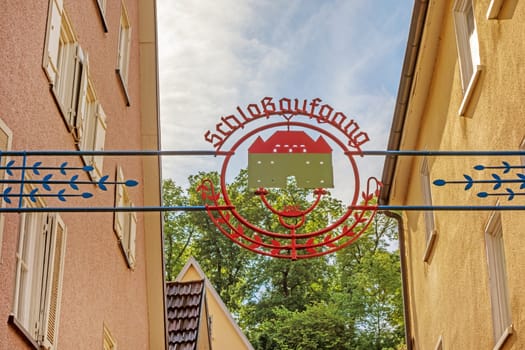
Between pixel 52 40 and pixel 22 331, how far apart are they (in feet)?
10.7

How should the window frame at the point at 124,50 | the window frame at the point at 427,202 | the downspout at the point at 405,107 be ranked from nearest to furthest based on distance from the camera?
the downspout at the point at 405,107 < the window frame at the point at 124,50 < the window frame at the point at 427,202

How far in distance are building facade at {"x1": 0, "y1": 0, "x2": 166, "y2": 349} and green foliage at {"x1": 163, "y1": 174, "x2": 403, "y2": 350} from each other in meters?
19.1

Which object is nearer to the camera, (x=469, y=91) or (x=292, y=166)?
(x=292, y=166)

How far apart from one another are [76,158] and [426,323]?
25.6 feet

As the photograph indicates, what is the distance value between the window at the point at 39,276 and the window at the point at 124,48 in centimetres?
528

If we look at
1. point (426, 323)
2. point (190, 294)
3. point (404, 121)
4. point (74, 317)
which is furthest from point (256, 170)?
point (190, 294)

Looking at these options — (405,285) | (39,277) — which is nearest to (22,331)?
(39,277)

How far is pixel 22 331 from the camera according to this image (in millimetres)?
9578

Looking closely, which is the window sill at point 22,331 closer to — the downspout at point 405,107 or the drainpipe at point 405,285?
the downspout at point 405,107

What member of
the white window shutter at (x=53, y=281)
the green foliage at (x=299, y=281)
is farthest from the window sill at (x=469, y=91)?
the green foliage at (x=299, y=281)

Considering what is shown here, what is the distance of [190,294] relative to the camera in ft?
72.2

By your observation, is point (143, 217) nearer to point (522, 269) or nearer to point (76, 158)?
point (76, 158)

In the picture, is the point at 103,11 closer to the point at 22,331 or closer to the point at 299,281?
the point at 22,331

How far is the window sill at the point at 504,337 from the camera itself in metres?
10.7
